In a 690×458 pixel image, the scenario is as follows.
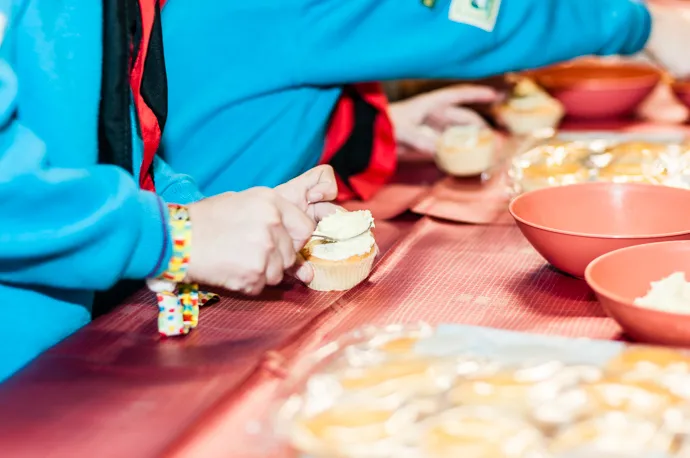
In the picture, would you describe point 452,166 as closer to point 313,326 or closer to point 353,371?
point 313,326

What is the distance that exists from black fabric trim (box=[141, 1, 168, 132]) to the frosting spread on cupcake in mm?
271

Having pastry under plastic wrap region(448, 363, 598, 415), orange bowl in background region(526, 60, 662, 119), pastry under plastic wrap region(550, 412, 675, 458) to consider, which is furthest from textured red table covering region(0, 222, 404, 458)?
orange bowl in background region(526, 60, 662, 119)

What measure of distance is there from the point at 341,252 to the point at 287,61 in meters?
0.52

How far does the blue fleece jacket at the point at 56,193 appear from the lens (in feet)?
2.90

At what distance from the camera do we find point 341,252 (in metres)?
1.16

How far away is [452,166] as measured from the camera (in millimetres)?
1761

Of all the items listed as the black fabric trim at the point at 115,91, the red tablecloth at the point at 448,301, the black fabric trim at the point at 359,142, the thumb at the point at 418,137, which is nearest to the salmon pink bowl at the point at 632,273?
the red tablecloth at the point at 448,301

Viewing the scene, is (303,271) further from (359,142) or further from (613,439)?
(359,142)

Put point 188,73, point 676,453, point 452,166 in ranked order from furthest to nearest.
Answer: point 452,166 < point 188,73 < point 676,453

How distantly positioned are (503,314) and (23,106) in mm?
619

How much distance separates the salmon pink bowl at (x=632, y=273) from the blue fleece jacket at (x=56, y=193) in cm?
48

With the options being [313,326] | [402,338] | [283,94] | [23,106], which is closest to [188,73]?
[283,94]

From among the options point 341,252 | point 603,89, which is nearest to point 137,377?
point 341,252

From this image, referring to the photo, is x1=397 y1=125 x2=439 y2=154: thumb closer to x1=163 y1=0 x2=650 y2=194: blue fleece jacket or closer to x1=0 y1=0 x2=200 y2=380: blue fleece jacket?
x1=163 y1=0 x2=650 y2=194: blue fleece jacket
